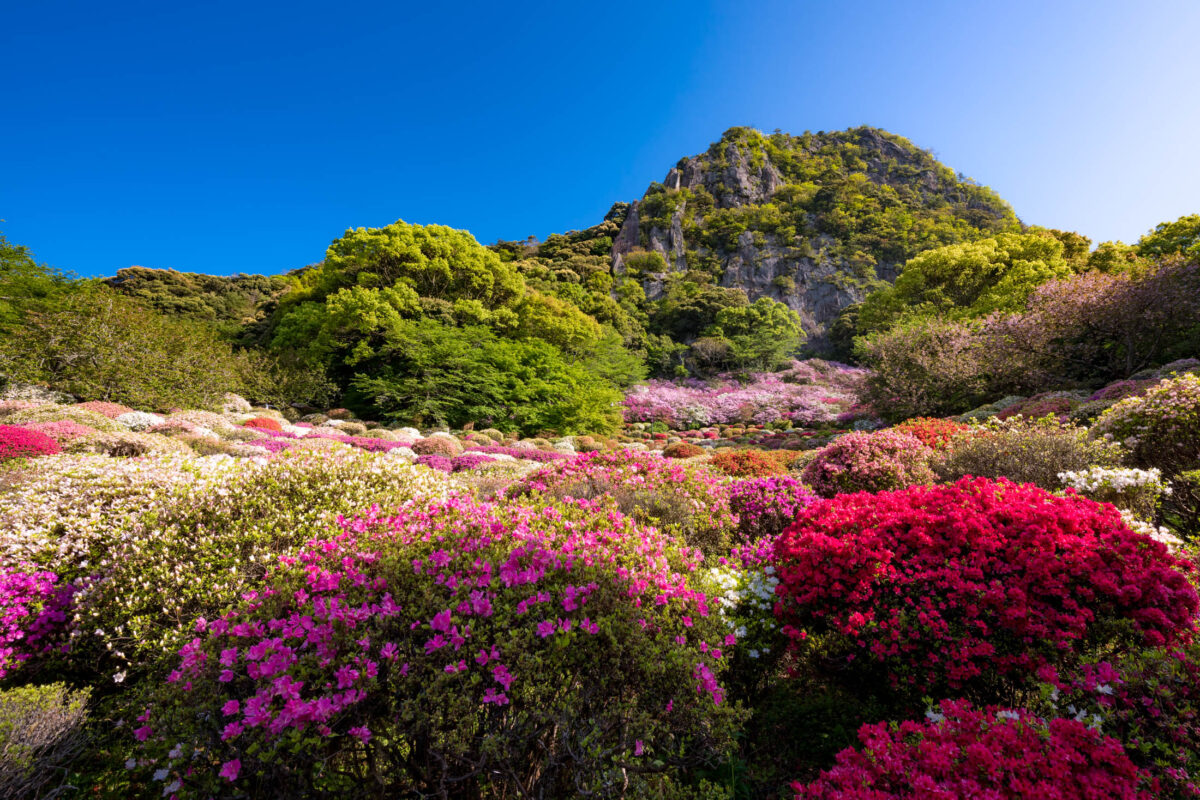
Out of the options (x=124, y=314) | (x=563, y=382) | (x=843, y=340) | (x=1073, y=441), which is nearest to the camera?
(x=1073, y=441)

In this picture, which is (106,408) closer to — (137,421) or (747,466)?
(137,421)

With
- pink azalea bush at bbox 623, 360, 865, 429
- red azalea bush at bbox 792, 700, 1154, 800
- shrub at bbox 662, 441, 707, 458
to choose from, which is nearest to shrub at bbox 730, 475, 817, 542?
red azalea bush at bbox 792, 700, 1154, 800

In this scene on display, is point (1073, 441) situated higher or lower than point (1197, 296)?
lower

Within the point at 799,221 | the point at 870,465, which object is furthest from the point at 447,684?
the point at 799,221

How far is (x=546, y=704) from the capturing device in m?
2.02

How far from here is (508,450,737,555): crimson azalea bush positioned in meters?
4.73

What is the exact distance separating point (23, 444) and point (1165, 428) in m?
16.2

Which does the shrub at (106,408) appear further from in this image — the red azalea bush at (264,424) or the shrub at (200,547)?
the shrub at (200,547)

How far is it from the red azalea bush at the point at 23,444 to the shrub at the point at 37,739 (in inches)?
249

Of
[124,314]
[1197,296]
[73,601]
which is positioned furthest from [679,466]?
[124,314]

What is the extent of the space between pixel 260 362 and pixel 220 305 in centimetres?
2929

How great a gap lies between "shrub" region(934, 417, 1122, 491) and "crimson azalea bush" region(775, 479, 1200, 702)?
2797mm

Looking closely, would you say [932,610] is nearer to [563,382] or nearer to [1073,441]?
[1073,441]

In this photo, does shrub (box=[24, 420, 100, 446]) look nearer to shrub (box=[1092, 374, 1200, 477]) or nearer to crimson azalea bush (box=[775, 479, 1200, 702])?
crimson azalea bush (box=[775, 479, 1200, 702])
